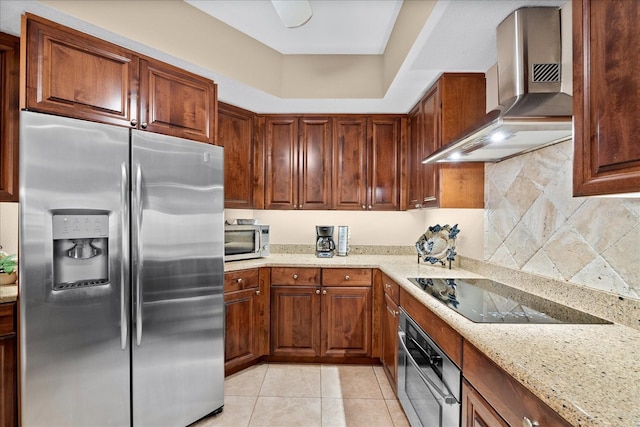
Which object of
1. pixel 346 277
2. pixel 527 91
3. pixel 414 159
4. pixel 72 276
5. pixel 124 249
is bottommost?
pixel 346 277

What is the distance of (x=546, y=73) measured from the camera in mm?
1550

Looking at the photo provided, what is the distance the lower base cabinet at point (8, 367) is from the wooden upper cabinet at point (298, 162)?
1.96 meters

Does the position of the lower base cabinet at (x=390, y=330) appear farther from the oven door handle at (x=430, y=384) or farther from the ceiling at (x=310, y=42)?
the ceiling at (x=310, y=42)

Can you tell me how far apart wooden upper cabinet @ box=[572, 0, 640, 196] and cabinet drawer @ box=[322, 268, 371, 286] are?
190 cm

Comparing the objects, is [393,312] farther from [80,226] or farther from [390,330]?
[80,226]

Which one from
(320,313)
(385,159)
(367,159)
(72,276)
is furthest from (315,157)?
(72,276)

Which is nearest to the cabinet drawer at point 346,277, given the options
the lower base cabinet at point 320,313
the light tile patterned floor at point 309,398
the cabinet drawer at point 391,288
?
the lower base cabinet at point 320,313

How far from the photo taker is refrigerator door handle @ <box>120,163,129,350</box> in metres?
1.68

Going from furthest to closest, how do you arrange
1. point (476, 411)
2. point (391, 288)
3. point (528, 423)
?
point (391, 288)
point (476, 411)
point (528, 423)

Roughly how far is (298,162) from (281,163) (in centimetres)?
16

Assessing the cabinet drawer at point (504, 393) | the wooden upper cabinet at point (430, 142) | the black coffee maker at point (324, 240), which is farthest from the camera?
the black coffee maker at point (324, 240)

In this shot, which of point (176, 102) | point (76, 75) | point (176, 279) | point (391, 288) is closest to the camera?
point (76, 75)

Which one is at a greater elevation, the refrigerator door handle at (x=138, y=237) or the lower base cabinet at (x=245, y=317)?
the refrigerator door handle at (x=138, y=237)

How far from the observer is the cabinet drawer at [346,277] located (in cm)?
276
